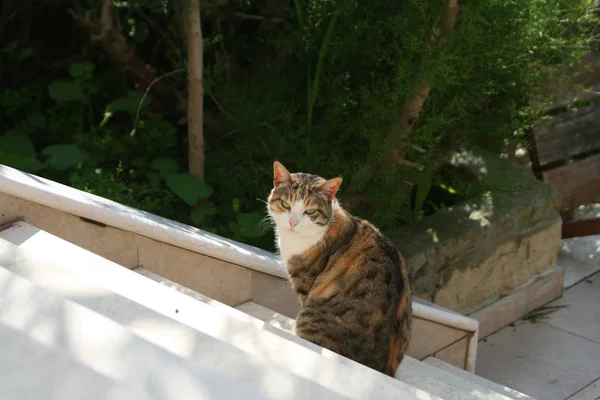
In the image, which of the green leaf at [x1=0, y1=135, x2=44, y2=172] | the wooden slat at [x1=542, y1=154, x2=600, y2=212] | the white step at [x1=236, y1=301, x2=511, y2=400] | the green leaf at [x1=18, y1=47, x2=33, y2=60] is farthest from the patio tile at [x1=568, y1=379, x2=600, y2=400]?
the green leaf at [x1=18, y1=47, x2=33, y2=60]

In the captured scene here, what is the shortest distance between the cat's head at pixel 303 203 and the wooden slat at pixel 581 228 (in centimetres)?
244

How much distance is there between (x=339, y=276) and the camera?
2.69m

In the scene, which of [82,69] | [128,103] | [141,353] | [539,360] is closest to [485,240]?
[539,360]

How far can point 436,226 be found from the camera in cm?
396

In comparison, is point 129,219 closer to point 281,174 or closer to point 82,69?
point 281,174

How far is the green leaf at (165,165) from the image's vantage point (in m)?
3.74

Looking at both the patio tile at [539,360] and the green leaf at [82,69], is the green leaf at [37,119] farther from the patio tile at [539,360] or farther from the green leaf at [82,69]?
the patio tile at [539,360]

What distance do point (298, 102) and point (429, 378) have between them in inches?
65.0

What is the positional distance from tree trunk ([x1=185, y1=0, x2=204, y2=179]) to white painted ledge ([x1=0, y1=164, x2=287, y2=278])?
689 millimetres

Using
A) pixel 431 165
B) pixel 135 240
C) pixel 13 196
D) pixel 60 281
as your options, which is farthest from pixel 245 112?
pixel 60 281

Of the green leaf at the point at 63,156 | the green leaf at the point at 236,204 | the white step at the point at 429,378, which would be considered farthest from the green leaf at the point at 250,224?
the green leaf at the point at 63,156

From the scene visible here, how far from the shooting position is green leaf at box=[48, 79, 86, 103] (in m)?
3.94

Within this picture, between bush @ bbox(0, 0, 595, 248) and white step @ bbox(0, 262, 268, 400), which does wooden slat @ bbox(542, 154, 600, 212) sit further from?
white step @ bbox(0, 262, 268, 400)

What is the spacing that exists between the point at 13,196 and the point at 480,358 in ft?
8.00
